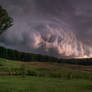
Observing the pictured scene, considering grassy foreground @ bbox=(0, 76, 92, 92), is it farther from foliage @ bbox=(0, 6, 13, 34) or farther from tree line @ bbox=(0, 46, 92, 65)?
tree line @ bbox=(0, 46, 92, 65)

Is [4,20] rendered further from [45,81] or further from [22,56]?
[22,56]

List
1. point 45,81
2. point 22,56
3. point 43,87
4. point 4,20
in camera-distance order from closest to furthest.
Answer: point 43,87, point 45,81, point 4,20, point 22,56

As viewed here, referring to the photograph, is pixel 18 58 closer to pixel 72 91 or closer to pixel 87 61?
pixel 87 61

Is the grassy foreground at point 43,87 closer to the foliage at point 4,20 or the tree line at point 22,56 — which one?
the foliage at point 4,20

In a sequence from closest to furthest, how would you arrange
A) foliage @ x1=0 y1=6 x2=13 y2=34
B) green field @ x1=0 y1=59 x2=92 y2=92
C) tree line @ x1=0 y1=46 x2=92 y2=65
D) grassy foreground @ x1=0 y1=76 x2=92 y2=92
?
grassy foreground @ x1=0 y1=76 x2=92 y2=92 < green field @ x1=0 y1=59 x2=92 y2=92 < foliage @ x1=0 y1=6 x2=13 y2=34 < tree line @ x1=0 y1=46 x2=92 y2=65

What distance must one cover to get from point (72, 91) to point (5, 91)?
819 cm

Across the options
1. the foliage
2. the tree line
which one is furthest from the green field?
the tree line

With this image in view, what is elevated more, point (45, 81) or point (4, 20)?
point (4, 20)

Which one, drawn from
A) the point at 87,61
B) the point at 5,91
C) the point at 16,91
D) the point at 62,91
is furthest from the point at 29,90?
the point at 87,61

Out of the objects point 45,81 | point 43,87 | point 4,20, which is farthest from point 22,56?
point 43,87

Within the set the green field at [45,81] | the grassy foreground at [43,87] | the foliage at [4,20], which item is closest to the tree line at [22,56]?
the foliage at [4,20]

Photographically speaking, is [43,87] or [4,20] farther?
[4,20]

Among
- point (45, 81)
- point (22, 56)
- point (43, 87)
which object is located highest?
point (22, 56)

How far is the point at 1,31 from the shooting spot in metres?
59.2
